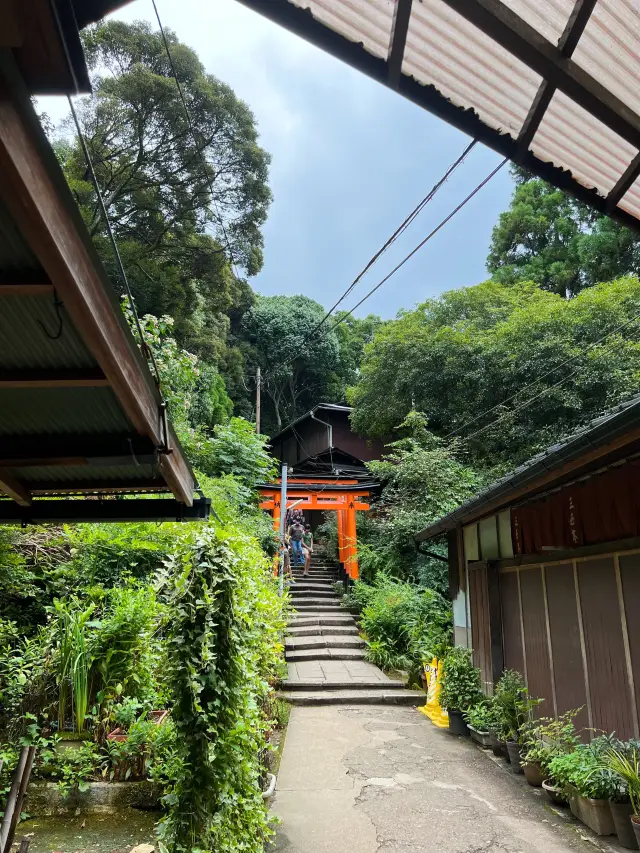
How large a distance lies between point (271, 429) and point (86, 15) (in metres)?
31.4

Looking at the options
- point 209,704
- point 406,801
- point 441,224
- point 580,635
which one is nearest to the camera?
point 209,704

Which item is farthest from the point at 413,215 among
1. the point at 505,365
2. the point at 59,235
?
the point at 505,365

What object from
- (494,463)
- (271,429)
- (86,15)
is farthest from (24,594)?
(271,429)

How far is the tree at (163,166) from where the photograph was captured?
1518cm

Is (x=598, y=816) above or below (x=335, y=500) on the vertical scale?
below

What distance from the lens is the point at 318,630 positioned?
1298 centimetres

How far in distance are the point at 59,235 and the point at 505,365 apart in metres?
16.6

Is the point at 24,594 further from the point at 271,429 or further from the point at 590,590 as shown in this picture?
the point at 271,429

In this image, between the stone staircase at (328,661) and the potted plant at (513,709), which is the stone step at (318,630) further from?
the potted plant at (513,709)

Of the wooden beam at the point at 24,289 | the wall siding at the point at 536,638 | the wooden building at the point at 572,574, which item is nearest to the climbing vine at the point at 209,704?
the wooden beam at the point at 24,289

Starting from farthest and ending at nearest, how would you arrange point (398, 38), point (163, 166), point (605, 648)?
point (163, 166) → point (605, 648) → point (398, 38)

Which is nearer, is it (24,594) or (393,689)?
(24,594)

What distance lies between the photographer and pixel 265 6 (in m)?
2.33

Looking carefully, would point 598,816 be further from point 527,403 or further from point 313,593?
point 527,403
